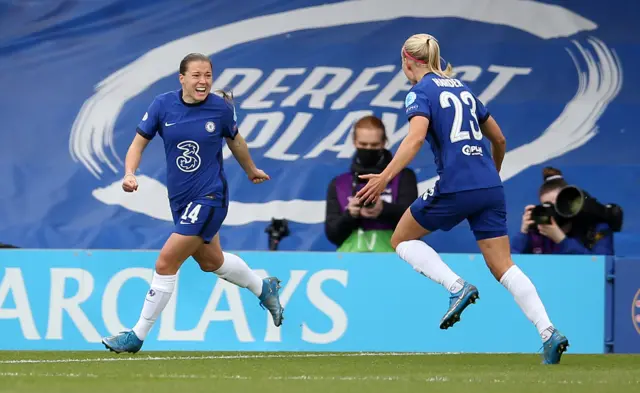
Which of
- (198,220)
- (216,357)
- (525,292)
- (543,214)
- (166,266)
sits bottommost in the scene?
(216,357)

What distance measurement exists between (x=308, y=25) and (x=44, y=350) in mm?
3455

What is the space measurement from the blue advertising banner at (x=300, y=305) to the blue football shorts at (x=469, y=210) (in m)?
1.72

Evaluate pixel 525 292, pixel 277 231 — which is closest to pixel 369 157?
pixel 277 231

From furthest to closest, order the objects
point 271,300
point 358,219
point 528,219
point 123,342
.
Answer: point 358,219, point 528,219, point 271,300, point 123,342

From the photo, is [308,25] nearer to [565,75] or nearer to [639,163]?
[565,75]

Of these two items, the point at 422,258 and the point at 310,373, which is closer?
the point at 310,373

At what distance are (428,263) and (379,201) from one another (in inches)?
75.2

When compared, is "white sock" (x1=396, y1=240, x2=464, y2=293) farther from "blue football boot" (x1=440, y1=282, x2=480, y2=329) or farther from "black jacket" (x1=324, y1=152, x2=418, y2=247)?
"black jacket" (x1=324, y1=152, x2=418, y2=247)

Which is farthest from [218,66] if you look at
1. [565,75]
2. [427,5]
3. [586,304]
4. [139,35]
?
[586,304]

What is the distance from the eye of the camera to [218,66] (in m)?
10.8

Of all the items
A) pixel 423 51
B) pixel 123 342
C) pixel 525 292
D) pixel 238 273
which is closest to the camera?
pixel 525 292

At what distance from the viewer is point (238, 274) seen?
26.3 ft

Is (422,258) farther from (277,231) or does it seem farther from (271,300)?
(277,231)

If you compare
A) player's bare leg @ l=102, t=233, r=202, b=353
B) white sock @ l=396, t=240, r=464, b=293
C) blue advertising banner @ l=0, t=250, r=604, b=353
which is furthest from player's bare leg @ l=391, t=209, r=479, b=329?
blue advertising banner @ l=0, t=250, r=604, b=353
